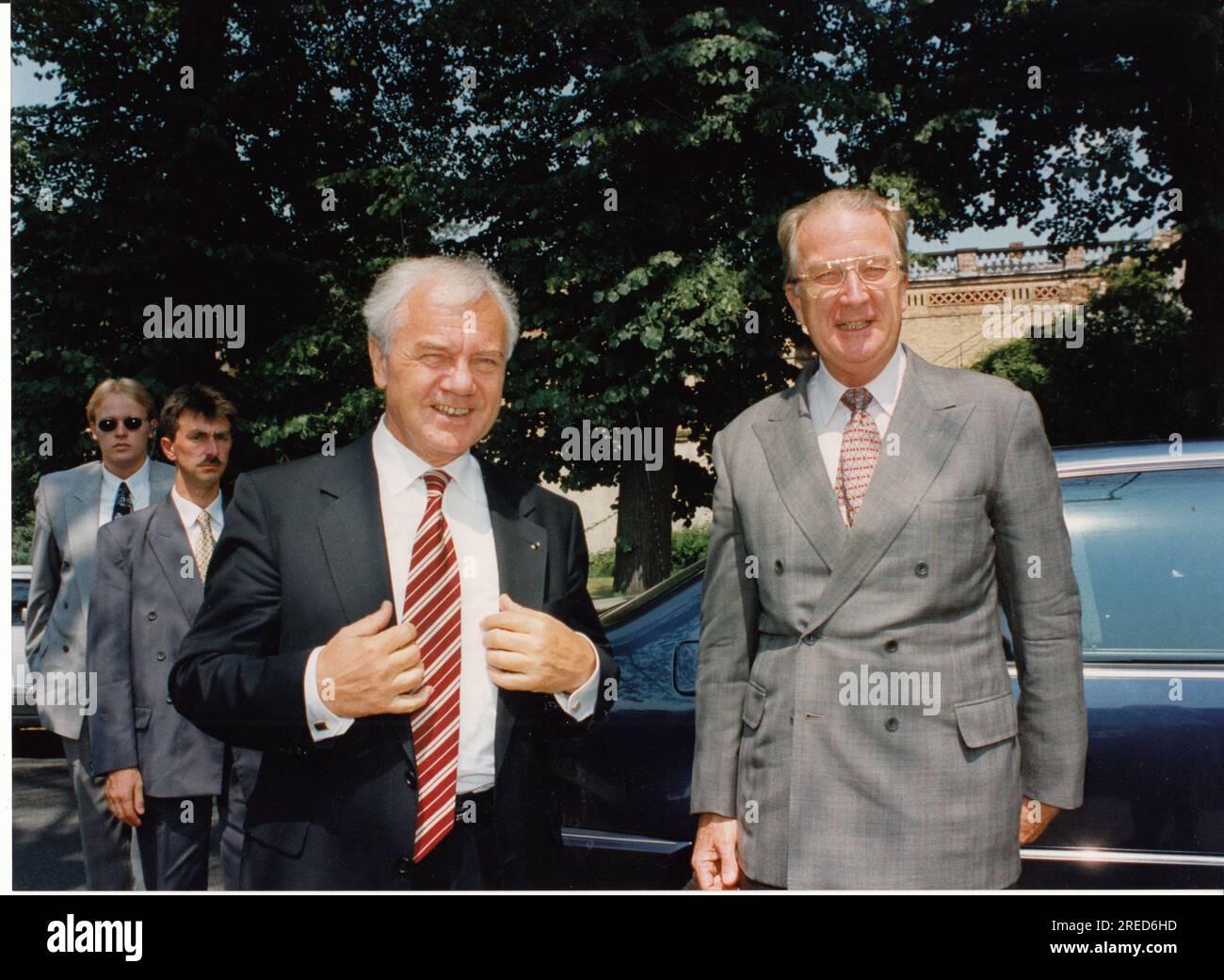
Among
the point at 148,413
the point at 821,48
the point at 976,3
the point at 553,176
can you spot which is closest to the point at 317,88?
the point at 553,176

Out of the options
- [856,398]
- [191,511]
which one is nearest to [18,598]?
[191,511]

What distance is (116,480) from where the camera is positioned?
4.13 meters

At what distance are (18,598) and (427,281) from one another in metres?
6.89

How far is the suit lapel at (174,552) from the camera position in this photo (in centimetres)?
350

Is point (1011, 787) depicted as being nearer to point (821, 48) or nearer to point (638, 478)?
point (638, 478)

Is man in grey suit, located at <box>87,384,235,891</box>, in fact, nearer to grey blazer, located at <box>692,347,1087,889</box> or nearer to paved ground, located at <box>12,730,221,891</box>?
paved ground, located at <box>12,730,221,891</box>

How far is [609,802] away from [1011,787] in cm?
135

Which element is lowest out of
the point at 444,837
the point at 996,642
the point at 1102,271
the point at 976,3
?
the point at 444,837

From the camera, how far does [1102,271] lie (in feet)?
48.4

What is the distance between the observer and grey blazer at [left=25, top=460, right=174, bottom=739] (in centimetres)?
395

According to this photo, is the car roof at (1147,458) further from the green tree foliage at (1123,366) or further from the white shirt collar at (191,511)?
the green tree foliage at (1123,366)

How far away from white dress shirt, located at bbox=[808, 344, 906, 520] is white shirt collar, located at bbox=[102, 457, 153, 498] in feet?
9.68

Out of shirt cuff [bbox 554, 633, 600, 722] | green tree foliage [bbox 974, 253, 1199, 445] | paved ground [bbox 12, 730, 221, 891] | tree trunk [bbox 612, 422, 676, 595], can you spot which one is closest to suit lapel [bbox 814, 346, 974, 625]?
shirt cuff [bbox 554, 633, 600, 722]
